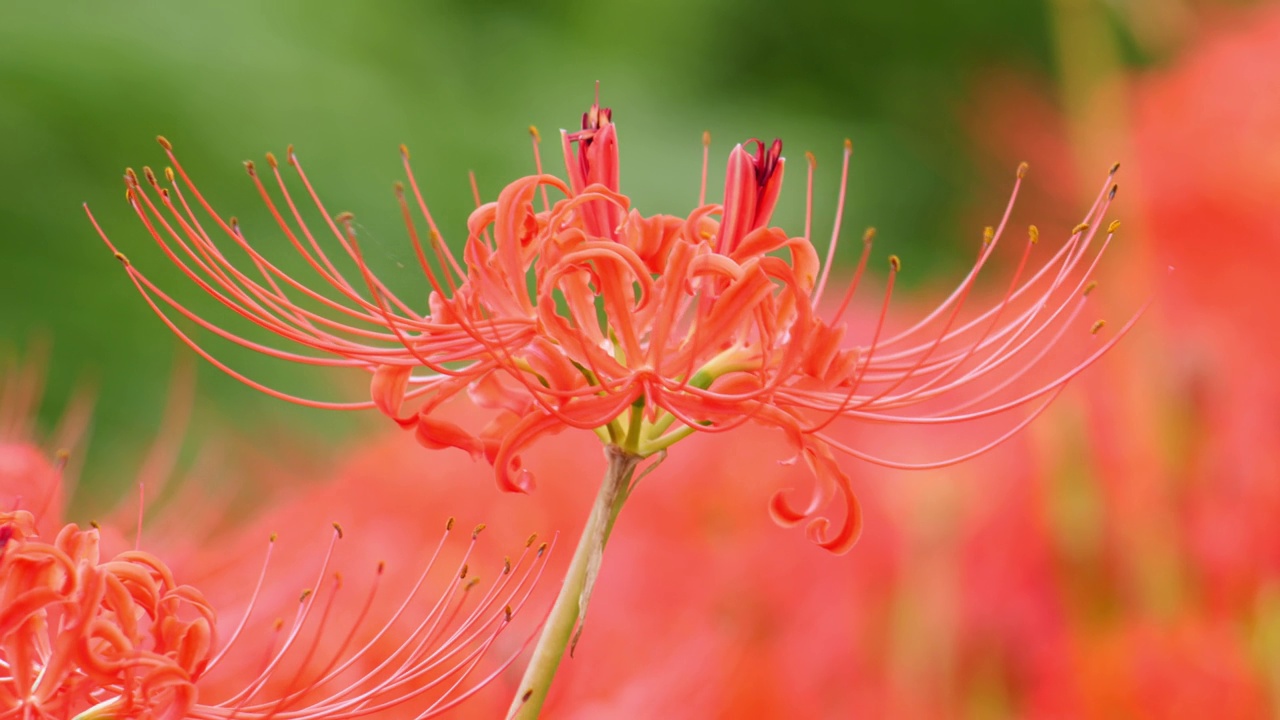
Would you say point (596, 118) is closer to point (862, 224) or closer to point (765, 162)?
point (765, 162)

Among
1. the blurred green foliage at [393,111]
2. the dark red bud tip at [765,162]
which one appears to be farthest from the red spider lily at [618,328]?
the blurred green foliage at [393,111]

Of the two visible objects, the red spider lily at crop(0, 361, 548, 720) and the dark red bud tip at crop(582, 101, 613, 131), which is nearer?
the red spider lily at crop(0, 361, 548, 720)

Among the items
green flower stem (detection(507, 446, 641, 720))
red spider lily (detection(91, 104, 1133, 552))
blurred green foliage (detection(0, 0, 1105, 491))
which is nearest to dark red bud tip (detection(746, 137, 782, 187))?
red spider lily (detection(91, 104, 1133, 552))

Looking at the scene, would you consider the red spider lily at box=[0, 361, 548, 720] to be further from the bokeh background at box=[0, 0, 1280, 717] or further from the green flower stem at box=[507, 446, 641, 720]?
the bokeh background at box=[0, 0, 1280, 717]

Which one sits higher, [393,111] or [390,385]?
[393,111]

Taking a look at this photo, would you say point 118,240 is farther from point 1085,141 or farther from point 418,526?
point 1085,141

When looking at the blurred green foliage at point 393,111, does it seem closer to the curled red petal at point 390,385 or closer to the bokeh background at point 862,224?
the bokeh background at point 862,224

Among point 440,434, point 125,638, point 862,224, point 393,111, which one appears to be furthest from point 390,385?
point 862,224

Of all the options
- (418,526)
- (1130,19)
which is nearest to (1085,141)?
(1130,19)
